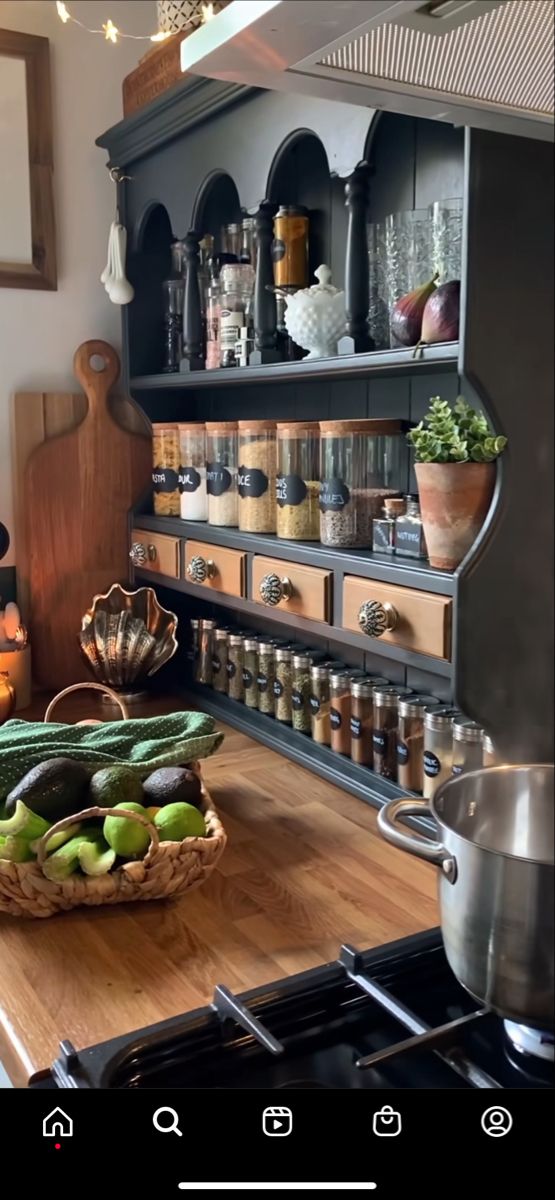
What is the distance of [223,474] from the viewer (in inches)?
65.4

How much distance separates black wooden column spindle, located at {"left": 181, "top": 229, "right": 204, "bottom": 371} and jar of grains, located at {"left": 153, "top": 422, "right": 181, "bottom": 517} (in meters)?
0.13

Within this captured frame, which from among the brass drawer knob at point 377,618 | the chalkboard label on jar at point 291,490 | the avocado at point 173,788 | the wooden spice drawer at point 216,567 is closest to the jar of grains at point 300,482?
the chalkboard label on jar at point 291,490

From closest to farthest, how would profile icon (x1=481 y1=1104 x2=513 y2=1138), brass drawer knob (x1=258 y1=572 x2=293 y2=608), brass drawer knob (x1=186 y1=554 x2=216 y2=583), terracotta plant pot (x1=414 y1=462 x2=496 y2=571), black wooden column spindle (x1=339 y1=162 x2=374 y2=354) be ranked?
profile icon (x1=481 y1=1104 x2=513 y2=1138), terracotta plant pot (x1=414 y1=462 x2=496 y2=571), black wooden column spindle (x1=339 y1=162 x2=374 y2=354), brass drawer knob (x1=258 y1=572 x2=293 y2=608), brass drawer knob (x1=186 y1=554 x2=216 y2=583)

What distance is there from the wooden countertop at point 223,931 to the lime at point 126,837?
8 cm

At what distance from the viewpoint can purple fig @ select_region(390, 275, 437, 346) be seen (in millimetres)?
1205

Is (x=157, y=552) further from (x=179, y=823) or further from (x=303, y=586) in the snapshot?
(x=179, y=823)

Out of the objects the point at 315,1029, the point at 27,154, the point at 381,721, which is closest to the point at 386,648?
the point at 381,721

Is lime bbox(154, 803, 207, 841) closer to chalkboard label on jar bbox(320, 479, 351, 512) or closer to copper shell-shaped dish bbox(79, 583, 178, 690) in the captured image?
chalkboard label on jar bbox(320, 479, 351, 512)

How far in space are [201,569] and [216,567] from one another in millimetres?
40

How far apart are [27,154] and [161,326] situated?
15.9 inches

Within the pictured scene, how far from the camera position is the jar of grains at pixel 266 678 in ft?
5.40

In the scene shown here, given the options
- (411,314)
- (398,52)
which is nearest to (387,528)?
(411,314)

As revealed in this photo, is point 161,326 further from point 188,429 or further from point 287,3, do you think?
point 287,3

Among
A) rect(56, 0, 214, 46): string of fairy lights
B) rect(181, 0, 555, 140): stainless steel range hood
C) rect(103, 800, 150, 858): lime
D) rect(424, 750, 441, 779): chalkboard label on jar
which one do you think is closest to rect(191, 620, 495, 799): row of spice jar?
rect(424, 750, 441, 779): chalkboard label on jar
